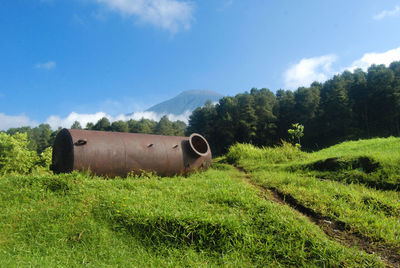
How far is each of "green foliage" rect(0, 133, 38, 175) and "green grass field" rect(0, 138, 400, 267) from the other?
851cm

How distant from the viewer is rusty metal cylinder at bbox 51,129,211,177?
496cm

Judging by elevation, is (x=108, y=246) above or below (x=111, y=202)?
below

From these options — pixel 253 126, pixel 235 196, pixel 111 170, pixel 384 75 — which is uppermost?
pixel 384 75

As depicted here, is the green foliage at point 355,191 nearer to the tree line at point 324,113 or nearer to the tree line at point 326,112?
the tree line at point 326,112

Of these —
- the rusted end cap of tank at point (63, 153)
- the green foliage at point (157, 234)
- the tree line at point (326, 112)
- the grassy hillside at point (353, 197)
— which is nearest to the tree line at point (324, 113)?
the tree line at point (326, 112)

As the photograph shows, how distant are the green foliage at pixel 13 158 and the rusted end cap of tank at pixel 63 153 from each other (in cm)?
709

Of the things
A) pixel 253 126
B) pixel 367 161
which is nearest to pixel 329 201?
pixel 367 161

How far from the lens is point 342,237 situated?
104 inches

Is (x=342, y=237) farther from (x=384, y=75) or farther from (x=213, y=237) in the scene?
(x=384, y=75)

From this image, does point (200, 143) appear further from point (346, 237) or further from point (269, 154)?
point (346, 237)

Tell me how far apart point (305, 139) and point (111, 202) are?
114ft

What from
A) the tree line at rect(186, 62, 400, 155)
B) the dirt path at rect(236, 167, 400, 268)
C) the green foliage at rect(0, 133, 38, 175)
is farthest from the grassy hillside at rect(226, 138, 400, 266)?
the tree line at rect(186, 62, 400, 155)

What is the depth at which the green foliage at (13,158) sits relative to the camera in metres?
10.6

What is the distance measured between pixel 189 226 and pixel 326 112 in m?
34.6
